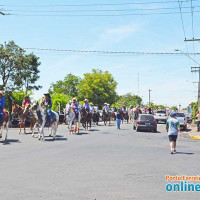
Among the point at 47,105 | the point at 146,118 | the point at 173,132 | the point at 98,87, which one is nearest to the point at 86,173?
the point at 173,132

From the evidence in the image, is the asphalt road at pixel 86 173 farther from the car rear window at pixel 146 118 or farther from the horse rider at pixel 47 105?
the car rear window at pixel 146 118

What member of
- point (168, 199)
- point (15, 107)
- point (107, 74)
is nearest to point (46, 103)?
point (15, 107)

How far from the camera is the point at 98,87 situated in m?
101

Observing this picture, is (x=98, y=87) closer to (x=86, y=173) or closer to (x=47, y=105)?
(x=47, y=105)

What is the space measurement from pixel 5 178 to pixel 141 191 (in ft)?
11.6

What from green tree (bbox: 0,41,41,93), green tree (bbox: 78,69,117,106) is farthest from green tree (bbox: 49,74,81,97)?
green tree (bbox: 0,41,41,93)

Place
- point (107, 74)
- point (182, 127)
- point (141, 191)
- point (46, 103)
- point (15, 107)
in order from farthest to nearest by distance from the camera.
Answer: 1. point (107, 74)
2. point (182, 127)
3. point (15, 107)
4. point (46, 103)
5. point (141, 191)

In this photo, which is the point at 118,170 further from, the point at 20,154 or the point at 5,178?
the point at 20,154

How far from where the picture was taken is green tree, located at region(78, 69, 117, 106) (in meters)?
101

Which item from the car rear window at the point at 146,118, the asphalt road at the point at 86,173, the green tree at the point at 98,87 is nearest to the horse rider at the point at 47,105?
the asphalt road at the point at 86,173

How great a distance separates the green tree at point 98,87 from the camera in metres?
101

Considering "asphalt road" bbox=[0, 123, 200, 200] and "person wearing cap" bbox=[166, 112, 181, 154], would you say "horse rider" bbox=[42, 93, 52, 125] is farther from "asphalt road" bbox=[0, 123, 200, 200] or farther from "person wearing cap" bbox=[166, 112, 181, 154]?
"person wearing cap" bbox=[166, 112, 181, 154]

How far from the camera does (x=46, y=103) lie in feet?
61.2

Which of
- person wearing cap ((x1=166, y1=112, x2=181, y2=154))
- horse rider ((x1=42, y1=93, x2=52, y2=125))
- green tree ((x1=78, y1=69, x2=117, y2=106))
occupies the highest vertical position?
green tree ((x1=78, y1=69, x2=117, y2=106))
